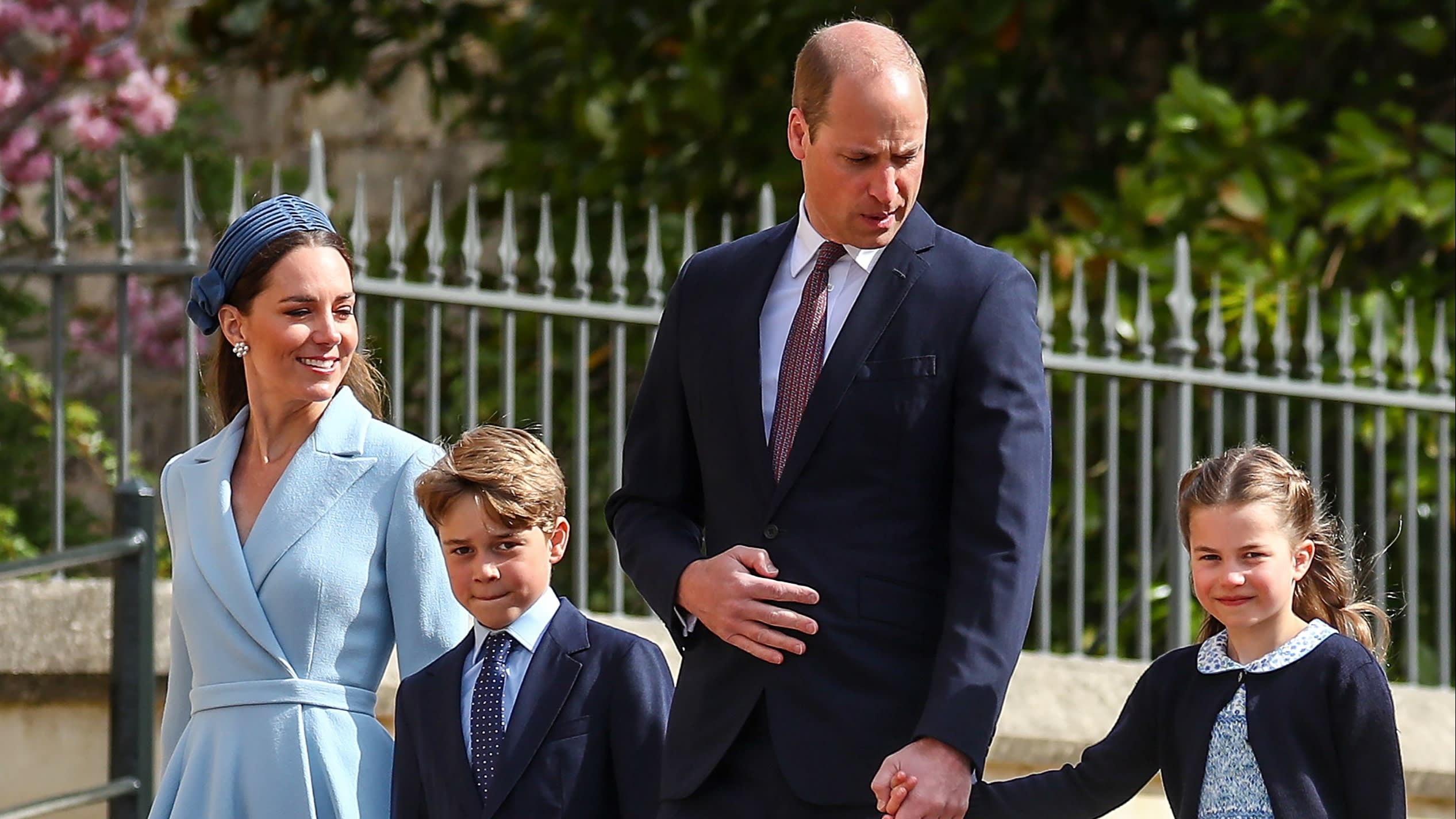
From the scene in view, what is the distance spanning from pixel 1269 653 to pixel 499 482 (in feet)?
A: 3.13

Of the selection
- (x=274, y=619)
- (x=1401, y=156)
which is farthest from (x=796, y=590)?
(x=1401, y=156)

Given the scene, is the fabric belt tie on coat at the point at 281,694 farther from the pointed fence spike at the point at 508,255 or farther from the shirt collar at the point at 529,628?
the pointed fence spike at the point at 508,255

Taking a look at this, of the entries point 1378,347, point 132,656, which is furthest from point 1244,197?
point 132,656

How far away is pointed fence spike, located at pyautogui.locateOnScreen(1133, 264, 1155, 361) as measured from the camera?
4.82m

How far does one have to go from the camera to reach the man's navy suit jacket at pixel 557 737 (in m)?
2.57

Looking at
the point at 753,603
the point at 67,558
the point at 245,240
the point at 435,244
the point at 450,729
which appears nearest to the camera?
the point at 753,603

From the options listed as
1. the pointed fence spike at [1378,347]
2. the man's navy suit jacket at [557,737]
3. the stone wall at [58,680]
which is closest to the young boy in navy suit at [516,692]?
the man's navy suit jacket at [557,737]

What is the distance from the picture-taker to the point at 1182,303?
193 inches

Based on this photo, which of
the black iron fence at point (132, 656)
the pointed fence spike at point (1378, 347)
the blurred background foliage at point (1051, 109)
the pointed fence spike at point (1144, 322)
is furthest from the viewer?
the blurred background foliage at point (1051, 109)

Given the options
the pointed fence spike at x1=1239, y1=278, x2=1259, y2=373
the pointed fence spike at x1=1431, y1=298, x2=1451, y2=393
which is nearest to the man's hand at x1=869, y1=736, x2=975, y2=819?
the pointed fence spike at x1=1239, y1=278, x2=1259, y2=373

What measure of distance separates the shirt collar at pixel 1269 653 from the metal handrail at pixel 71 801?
1.87 meters

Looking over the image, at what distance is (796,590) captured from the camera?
92.6 inches

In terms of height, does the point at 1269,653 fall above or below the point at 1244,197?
below

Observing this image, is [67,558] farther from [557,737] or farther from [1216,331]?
[1216,331]
